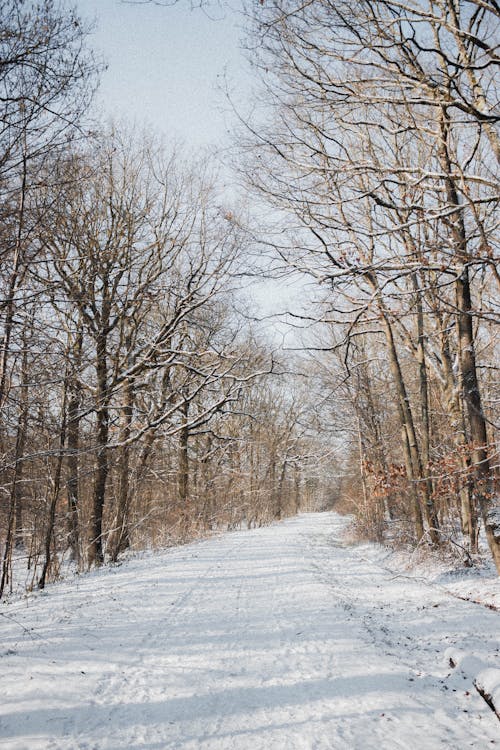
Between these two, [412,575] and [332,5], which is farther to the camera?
[412,575]

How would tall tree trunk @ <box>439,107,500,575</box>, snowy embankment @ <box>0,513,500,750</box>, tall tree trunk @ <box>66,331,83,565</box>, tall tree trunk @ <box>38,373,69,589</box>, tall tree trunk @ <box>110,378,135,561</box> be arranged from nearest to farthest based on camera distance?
snowy embankment @ <box>0,513,500,750</box>
tall tree trunk @ <box>439,107,500,575</box>
tall tree trunk @ <box>38,373,69,589</box>
tall tree trunk @ <box>66,331,83,565</box>
tall tree trunk @ <box>110,378,135,561</box>

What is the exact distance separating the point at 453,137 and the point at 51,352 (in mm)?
8153

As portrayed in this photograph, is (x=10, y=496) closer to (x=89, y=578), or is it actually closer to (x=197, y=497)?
(x=89, y=578)

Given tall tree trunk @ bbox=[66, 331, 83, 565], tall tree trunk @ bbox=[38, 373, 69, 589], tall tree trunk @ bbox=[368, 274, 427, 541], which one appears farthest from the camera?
tall tree trunk @ bbox=[66, 331, 83, 565]

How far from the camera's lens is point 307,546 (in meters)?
15.0

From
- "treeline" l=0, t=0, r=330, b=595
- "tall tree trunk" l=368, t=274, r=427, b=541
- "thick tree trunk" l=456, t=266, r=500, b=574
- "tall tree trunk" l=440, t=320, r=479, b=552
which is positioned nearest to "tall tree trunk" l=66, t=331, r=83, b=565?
"treeline" l=0, t=0, r=330, b=595

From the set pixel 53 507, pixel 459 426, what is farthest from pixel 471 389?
pixel 53 507

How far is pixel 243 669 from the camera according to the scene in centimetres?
420

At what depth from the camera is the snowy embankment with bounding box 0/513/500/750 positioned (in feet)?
10.2

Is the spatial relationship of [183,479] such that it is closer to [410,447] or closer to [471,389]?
[410,447]

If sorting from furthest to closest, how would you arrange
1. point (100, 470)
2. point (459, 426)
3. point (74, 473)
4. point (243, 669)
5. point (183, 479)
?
point (183, 479), point (100, 470), point (74, 473), point (459, 426), point (243, 669)

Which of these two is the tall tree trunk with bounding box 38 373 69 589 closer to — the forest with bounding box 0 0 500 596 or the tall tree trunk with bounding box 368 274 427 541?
the forest with bounding box 0 0 500 596

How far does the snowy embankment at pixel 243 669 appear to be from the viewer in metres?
3.12

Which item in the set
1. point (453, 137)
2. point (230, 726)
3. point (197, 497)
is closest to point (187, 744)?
point (230, 726)
